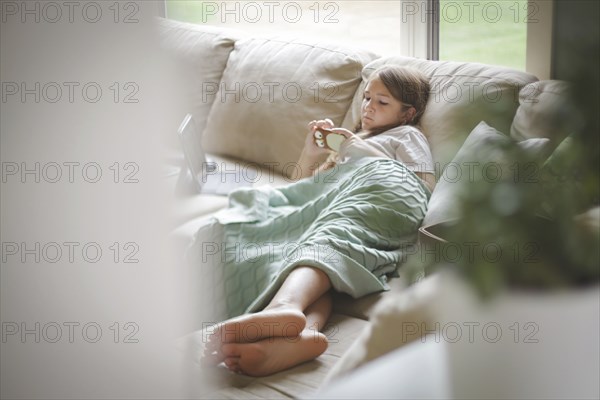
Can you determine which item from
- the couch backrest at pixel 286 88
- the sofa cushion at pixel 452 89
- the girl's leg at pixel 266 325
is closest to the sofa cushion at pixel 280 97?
the couch backrest at pixel 286 88

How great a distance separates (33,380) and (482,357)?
299mm

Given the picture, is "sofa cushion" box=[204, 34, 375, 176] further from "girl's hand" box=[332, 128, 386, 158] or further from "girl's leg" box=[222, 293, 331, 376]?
"girl's leg" box=[222, 293, 331, 376]

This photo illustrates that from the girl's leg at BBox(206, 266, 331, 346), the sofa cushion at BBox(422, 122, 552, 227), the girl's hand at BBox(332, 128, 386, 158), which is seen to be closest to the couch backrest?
the girl's hand at BBox(332, 128, 386, 158)

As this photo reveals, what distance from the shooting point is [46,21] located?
1.37 feet

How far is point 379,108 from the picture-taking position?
188 cm

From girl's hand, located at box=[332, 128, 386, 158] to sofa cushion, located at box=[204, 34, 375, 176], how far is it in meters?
0.20

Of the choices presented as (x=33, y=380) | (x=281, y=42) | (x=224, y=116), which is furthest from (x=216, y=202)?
(x=33, y=380)

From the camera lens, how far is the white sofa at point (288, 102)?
126 centimetres

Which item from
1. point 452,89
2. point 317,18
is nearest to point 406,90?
point 452,89

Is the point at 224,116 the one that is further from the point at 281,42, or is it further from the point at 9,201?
the point at 9,201

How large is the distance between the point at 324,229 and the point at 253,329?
0.40m

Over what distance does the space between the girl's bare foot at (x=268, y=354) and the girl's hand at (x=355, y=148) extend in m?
0.70

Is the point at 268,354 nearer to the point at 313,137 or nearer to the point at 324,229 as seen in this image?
the point at 324,229

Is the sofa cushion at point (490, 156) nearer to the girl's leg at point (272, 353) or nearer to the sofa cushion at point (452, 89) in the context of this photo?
the girl's leg at point (272, 353)
